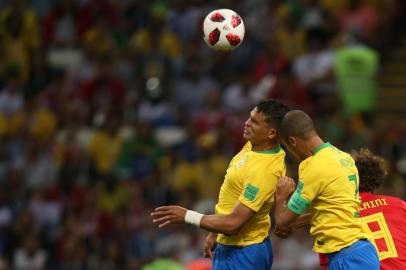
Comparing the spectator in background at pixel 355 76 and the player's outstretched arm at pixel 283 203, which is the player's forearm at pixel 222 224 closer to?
→ the player's outstretched arm at pixel 283 203

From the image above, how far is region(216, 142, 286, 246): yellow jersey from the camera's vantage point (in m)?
7.94

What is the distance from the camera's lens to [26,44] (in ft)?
61.5

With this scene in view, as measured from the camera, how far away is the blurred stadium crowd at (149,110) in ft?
47.7

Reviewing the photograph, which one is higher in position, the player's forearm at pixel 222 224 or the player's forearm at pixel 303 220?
the player's forearm at pixel 222 224

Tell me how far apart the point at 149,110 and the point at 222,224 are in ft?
28.7

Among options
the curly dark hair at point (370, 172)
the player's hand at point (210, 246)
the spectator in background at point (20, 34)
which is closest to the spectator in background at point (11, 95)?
the spectator in background at point (20, 34)

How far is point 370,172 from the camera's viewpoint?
8336 millimetres

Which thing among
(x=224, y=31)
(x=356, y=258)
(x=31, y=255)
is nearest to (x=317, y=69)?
(x=31, y=255)

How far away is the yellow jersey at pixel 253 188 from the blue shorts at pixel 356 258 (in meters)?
0.63

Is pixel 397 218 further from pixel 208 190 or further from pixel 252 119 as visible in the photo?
pixel 208 190

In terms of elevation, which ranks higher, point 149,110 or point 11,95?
point 11,95

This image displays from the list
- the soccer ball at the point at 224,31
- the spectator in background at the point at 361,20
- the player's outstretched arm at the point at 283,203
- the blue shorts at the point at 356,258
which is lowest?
the blue shorts at the point at 356,258

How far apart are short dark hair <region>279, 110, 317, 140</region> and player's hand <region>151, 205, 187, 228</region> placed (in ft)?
3.03

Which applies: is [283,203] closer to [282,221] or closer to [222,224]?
[282,221]
